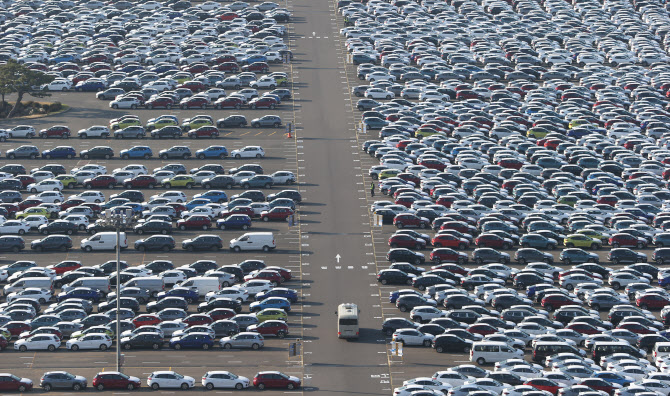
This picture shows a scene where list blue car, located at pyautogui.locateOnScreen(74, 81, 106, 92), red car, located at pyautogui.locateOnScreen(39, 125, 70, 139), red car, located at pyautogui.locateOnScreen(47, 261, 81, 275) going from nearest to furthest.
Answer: red car, located at pyautogui.locateOnScreen(47, 261, 81, 275)
red car, located at pyautogui.locateOnScreen(39, 125, 70, 139)
blue car, located at pyautogui.locateOnScreen(74, 81, 106, 92)

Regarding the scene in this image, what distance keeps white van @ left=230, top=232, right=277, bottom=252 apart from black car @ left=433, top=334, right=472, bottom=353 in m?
25.0

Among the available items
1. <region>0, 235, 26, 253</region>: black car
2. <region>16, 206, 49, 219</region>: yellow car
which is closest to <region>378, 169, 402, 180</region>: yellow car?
<region>16, 206, 49, 219</region>: yellow car

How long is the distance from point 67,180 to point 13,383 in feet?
146

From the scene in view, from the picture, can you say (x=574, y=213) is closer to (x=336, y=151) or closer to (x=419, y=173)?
(x=419, y=173)

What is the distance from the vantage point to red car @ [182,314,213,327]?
369 feet

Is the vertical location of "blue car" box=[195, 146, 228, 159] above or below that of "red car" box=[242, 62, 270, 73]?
below

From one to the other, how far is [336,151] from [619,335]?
5101cm

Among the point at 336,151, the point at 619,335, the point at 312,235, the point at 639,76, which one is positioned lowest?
the point at 619,335

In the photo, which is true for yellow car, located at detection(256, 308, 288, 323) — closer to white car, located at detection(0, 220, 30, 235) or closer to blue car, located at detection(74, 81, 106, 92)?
white car, located at detection(0, 220, 30, 235)

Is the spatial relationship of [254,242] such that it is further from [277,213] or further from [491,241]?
[491,241]

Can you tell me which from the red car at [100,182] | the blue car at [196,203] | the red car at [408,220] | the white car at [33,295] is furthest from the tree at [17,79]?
the red car at [408,220]

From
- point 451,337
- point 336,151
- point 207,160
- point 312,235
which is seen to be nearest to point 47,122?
point 207,160

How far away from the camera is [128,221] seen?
4230 inches

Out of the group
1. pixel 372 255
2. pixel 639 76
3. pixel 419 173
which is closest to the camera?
pixel 372 255
